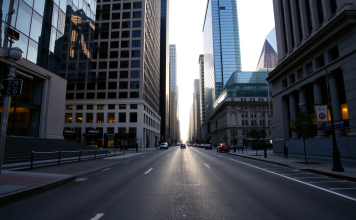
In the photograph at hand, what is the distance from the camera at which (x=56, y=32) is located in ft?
82.3

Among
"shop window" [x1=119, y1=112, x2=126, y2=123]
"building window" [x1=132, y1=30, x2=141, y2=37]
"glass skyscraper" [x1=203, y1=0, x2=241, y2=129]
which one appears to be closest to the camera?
"shop window" [x1=119, y1=112, x2=126, y2=123]

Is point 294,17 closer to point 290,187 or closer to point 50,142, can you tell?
point 290,187

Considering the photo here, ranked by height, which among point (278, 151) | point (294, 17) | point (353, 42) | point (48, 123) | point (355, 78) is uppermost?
point (294, 17)

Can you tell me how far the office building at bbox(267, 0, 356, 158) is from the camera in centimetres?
1945

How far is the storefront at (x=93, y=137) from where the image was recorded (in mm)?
55656

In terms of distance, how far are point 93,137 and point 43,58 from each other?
120ft

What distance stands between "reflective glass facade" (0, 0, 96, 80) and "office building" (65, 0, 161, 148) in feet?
81.0

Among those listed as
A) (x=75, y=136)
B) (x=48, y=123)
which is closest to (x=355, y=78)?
(x=48, y=123)

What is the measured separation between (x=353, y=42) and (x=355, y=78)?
3559 millimetres

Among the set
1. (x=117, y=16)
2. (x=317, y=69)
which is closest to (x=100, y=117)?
(x=117, y=16)

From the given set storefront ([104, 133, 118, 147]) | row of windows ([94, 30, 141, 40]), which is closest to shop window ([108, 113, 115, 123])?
storefront ([104, 133, 118, 147])

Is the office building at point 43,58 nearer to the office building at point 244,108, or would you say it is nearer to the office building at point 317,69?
the office building at point 317,69

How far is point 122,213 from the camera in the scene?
4.68 meters

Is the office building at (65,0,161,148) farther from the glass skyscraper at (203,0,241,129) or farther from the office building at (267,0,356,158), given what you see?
the glass skyscraper at (203,0,241,129)
